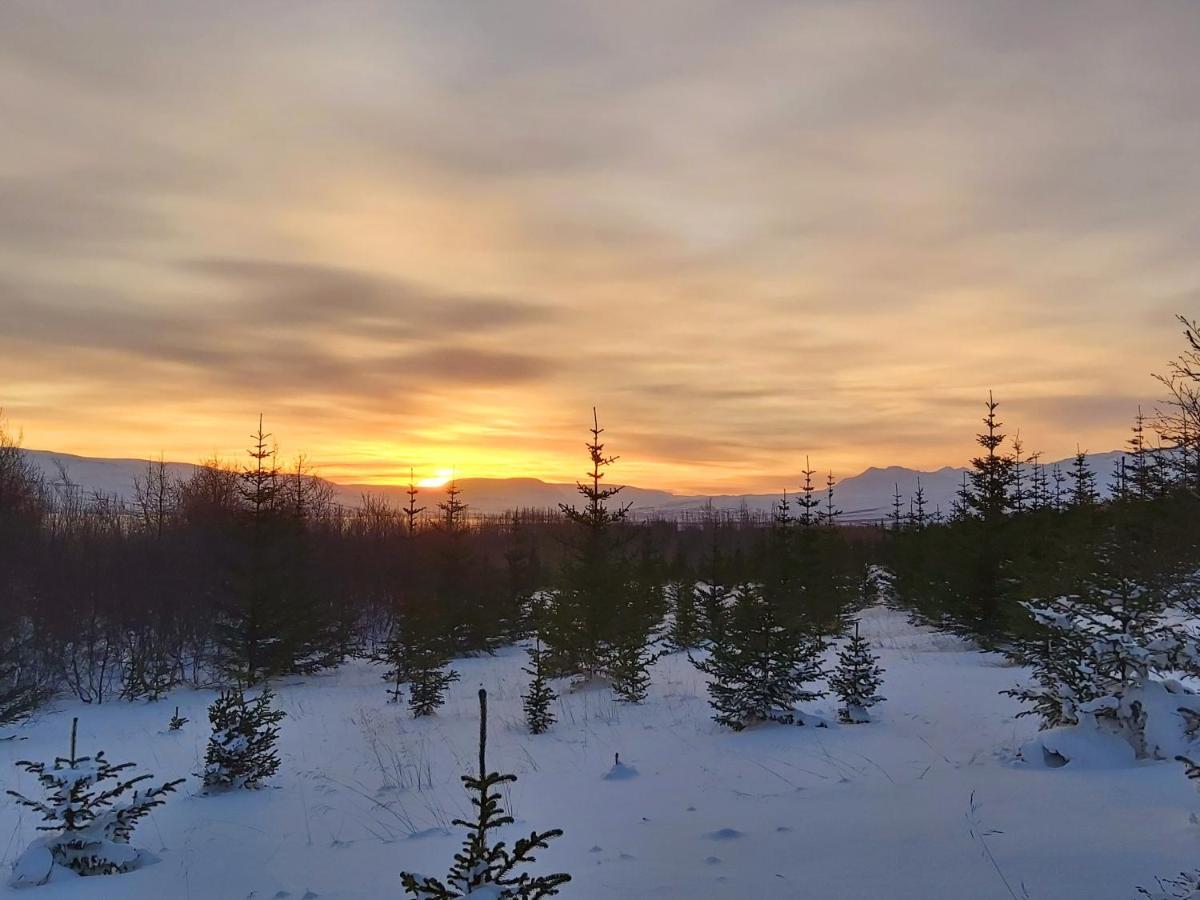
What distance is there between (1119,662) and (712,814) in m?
4.62

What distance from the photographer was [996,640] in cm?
1978

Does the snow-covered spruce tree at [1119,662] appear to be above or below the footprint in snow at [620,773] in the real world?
above

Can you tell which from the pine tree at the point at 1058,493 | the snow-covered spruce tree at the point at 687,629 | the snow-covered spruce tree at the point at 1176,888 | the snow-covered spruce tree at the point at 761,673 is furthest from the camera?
the pine tree at the point at 1058,493

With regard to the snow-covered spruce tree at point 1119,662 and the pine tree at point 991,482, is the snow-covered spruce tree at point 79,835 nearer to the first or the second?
the snow-covered spruce tree at point 1119,662

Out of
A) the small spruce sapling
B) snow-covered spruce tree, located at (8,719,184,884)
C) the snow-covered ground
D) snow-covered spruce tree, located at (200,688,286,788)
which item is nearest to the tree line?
the small spruce sapling

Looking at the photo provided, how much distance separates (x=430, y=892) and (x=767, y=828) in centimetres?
359

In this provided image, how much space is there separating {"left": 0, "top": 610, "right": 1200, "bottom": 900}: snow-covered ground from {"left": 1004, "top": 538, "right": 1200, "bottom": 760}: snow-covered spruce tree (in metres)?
0.47

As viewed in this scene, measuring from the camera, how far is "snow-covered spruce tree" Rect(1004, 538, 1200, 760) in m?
7.28

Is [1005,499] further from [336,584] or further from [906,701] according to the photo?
[336,584]

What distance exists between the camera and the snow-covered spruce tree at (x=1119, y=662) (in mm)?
7281

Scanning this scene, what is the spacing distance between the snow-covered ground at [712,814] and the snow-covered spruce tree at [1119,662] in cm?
47

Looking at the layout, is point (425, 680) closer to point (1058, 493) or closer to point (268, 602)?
point (268, 602)

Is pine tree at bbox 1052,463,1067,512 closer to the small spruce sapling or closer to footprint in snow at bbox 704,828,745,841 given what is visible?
the small spruce sapling

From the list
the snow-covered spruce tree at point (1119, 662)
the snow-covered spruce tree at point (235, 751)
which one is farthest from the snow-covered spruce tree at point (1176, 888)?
the snow-covered spruce tree at point (235, 751)
